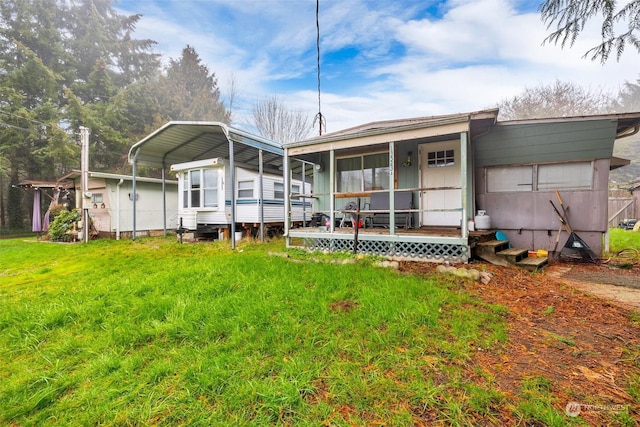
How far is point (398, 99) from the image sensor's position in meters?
16.8

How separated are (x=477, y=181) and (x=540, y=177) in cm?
119

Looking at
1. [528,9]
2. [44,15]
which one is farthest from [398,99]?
[44,15]

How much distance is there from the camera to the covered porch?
5000 mm

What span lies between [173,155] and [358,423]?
36.5 feet

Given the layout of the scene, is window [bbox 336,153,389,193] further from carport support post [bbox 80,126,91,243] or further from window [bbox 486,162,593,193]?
carport support post [bbox 80,126,91,243]

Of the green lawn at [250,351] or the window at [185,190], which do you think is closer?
the green lawn at [250,351]

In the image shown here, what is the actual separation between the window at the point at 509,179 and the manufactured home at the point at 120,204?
11157 mm

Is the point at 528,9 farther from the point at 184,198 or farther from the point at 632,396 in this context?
the point at 184,198

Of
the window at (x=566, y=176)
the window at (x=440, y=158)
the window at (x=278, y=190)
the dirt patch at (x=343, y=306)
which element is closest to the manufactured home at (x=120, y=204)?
the window at (x=278, y=190)

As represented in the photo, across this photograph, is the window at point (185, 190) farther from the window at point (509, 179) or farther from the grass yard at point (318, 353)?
the window at point (509, 179)

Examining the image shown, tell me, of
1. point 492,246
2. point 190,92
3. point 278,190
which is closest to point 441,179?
point 492,246

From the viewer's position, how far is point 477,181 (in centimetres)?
637

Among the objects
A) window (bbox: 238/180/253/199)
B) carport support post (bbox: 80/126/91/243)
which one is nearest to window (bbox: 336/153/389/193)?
window (bbox: 238/180/253/199)

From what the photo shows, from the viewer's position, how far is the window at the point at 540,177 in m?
5.48
